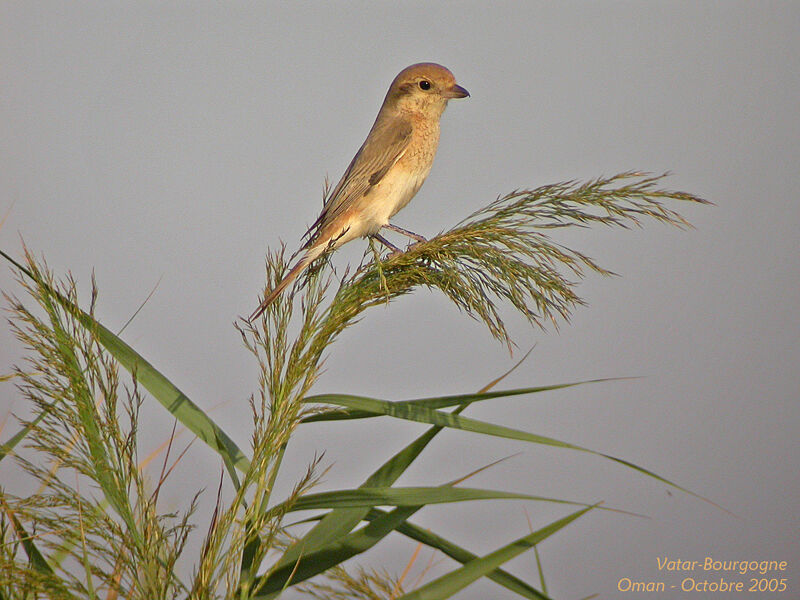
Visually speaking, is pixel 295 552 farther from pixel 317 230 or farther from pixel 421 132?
pixel 421 132

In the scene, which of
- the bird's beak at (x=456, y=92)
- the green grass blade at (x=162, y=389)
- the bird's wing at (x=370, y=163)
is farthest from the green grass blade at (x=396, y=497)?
the bird's beak at (x=456, y=92)

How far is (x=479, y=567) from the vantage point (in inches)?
50.3

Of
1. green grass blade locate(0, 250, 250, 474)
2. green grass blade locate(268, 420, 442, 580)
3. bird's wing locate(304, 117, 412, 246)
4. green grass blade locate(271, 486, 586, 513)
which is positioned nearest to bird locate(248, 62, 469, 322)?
bird's wing locate(304, 117, 412, 246)

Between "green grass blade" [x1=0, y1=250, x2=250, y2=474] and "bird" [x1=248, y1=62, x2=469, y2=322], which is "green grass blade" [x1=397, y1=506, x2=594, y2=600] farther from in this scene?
"bird" [x1=248, y1=62, x2=469, y2=322]

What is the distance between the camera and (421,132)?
3.03m

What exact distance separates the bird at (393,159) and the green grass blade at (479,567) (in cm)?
141

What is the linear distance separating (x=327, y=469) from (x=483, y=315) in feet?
1.44

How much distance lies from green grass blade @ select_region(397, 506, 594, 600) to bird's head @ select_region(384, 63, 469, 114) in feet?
6.77

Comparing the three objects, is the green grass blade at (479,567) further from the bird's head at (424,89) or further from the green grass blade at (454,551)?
the bird's head at (424,89)

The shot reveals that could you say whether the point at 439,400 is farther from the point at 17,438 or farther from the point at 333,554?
the point at 17,438

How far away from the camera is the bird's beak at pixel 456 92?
299 cm

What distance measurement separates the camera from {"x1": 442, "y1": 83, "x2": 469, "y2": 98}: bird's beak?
9.81ft

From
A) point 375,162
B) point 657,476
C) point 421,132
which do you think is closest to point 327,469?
point 657,476

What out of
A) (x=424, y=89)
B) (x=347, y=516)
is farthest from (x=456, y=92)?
(x=347, y=516)
